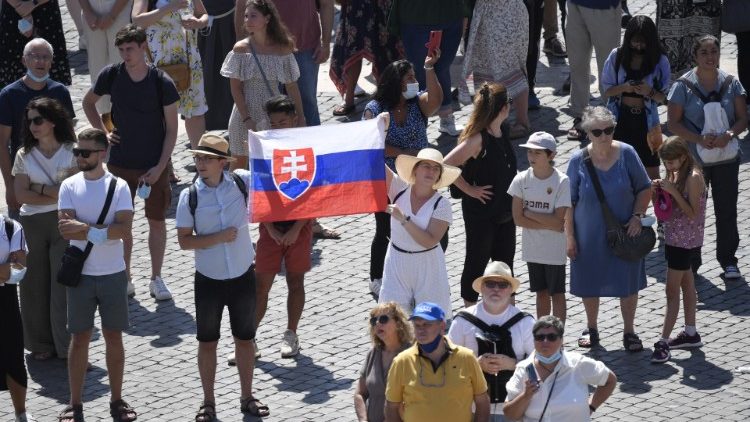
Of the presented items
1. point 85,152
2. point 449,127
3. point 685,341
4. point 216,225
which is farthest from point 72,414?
point 449,127

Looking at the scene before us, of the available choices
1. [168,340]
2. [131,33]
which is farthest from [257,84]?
[168,340]

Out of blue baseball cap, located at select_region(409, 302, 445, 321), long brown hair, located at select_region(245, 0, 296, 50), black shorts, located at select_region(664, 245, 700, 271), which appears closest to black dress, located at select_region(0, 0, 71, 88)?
long brown hair, located at select_region(245, 0, 296, 50)

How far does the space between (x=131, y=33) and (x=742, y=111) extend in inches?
184

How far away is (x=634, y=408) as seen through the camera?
1130 cm

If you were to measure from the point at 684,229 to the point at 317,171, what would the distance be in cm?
256

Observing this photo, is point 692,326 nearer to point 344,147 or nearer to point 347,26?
point 344,147

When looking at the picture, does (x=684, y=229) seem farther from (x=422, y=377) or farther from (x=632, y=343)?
(x=422, y=377)

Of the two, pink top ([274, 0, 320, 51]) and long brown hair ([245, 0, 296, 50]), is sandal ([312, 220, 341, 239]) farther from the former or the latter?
pink top ([274, 0, 320, 51])

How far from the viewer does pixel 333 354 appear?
12414 mm

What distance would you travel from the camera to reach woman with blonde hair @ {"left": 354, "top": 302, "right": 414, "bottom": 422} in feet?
32.7

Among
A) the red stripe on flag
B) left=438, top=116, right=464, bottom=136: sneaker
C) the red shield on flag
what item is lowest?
left=438, top=116, right=464, bottom=136: sneaker

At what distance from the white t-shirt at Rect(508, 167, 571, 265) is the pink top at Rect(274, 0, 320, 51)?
3.83 metres

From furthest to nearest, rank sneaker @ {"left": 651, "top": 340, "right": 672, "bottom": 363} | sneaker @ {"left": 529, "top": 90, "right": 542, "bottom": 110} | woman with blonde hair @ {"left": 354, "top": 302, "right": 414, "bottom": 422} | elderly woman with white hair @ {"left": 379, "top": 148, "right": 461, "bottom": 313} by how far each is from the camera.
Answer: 1. sneaker @ {"left": 529, "top": 90, "right": 542, "bottom": 110}
2. sneaker @ {"left": 651, "top": 340, "right": 672, "bottom": 363}
3. elderly woman with white hair @ {"left": 379, "top": 148, "right": 461, "bottom": 313}
4. woman with blonde hair @ {"left": 354, "top": 302, "right": 414, "bottom": 422}

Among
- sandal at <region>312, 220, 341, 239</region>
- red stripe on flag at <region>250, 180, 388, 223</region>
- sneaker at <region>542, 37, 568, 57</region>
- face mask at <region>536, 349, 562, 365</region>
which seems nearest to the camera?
face mask at <region>536, 349, 562, 365</region>
